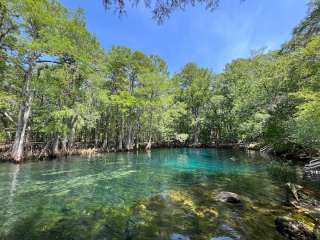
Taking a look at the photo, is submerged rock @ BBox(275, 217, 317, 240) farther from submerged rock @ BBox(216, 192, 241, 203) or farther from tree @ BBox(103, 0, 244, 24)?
tree @ BBox(103, 0, 244, 24)

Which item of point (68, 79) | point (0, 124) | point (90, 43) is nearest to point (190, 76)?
point (90, 43)

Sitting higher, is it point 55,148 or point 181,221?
point 55,148

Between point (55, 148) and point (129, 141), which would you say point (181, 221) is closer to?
point (55, 148)

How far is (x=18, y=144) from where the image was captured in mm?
15789

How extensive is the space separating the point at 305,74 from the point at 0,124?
32.3 meters

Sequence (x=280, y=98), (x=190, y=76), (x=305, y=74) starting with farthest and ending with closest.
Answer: (x=190, y=76) < (x=280, y=98) < (x=305, y=74)

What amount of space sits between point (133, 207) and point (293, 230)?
4707 millimetres

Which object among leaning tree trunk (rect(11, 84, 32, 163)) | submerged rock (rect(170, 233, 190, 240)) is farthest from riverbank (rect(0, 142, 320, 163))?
submerged rock (rect(170, 233, 190, 240))

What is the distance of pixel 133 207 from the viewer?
7062 mm

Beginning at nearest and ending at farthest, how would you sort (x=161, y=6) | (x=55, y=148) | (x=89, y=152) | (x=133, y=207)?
(x=161, y=6) < (x=133, y=207) < (x=55, y=148) < (x=89, y=152)

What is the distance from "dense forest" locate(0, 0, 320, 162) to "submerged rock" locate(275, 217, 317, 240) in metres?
6.73

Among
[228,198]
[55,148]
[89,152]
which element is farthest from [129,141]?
[228,198]

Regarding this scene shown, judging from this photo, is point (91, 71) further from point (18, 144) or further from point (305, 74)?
point (305, 74)

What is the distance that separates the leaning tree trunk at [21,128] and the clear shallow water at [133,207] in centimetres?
432
